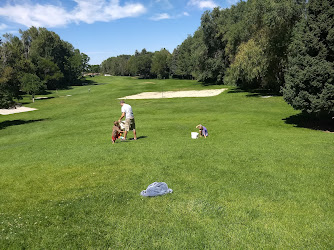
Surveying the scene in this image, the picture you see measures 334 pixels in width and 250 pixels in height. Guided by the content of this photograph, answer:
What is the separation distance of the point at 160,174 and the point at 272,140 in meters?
8.95

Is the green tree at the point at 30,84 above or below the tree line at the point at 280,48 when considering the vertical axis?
below

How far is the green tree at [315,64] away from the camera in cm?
1977

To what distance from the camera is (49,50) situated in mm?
100250

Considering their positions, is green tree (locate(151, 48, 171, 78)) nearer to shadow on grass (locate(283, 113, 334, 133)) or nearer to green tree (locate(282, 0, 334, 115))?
shadow on grass (locate(283, 113, 334, 133))

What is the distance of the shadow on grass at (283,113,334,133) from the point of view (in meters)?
22.4

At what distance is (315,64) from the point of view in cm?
2022

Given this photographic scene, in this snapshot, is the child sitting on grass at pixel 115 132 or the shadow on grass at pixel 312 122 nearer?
the child sitting on grass at pixel 115 132

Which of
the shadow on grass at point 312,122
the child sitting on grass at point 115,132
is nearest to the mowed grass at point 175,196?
the child sitting on grass at point 115,132

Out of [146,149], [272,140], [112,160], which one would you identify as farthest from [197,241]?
[272,140]

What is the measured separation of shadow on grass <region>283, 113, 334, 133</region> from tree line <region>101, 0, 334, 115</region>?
1.83 m

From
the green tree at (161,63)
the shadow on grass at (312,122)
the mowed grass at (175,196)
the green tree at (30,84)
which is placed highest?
A: the green tree at (161,63)

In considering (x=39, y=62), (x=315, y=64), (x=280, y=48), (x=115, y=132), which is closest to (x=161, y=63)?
(x=39, y=62)

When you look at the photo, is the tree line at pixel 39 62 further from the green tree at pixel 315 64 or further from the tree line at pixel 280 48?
the green tree at pixel 315 64

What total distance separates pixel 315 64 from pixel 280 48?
57.7 ft
